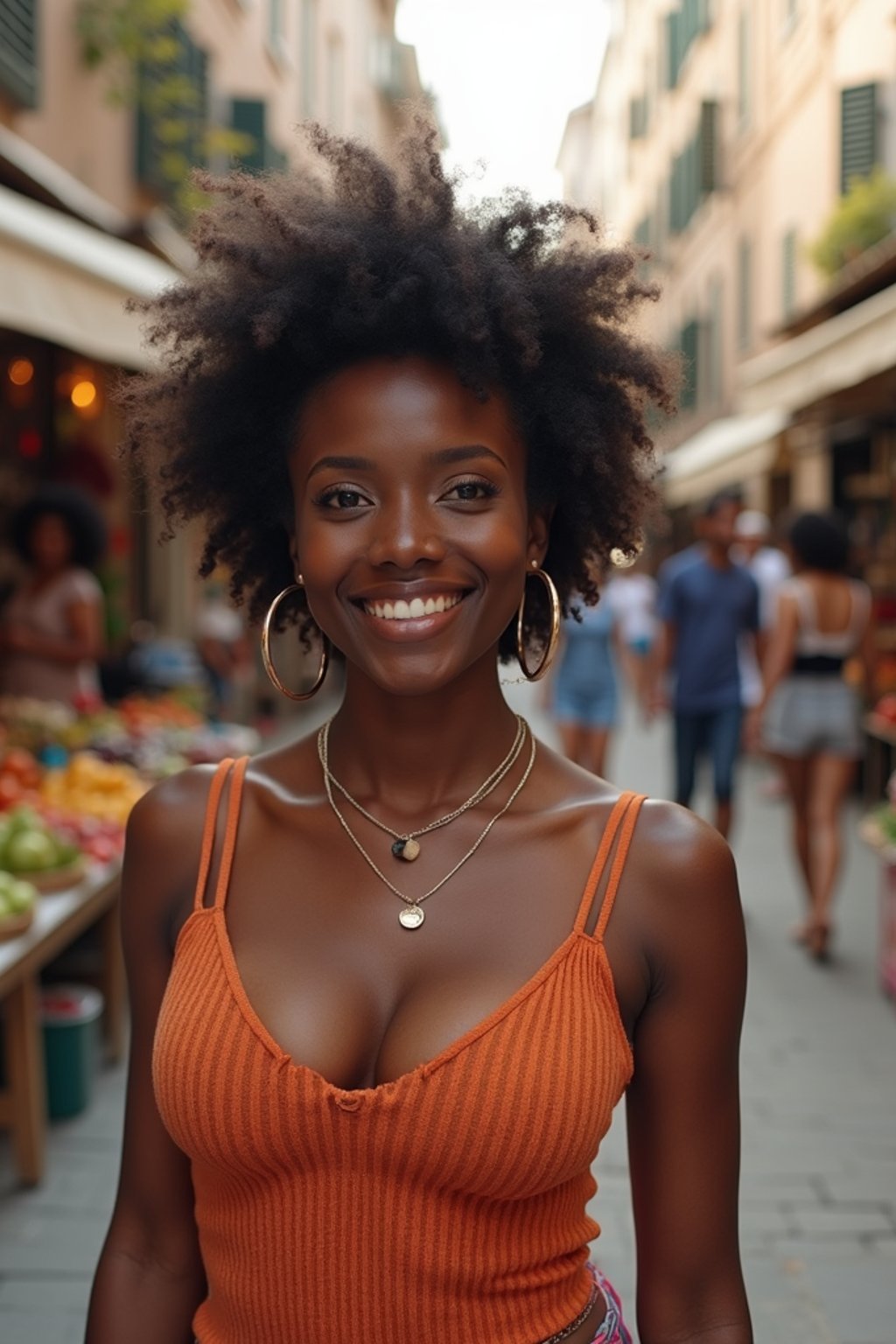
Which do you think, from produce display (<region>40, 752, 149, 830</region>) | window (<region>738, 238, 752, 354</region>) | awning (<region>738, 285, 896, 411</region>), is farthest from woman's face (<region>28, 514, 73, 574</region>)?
window (<region>738, 238, 752, 354</region>)

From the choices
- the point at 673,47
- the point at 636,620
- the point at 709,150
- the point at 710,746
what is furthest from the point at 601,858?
the point at 673,47

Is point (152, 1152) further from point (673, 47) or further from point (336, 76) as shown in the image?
point (673, 47)

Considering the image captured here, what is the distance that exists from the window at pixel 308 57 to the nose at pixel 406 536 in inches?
797

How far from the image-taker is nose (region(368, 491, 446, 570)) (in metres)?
1.74

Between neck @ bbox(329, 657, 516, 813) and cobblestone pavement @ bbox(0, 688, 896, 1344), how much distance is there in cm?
67

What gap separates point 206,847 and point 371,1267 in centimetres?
52

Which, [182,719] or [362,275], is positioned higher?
[362,275]

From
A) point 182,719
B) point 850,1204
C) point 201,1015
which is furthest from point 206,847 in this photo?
point 182,719

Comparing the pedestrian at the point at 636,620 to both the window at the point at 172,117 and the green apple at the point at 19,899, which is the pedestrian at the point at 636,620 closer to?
the window at the point at 172,117

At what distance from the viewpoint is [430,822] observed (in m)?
1.94

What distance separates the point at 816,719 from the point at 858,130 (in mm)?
9100

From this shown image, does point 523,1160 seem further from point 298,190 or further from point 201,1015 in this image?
point 298,190

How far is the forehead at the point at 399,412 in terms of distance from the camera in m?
1.79

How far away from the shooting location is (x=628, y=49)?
3838cm
